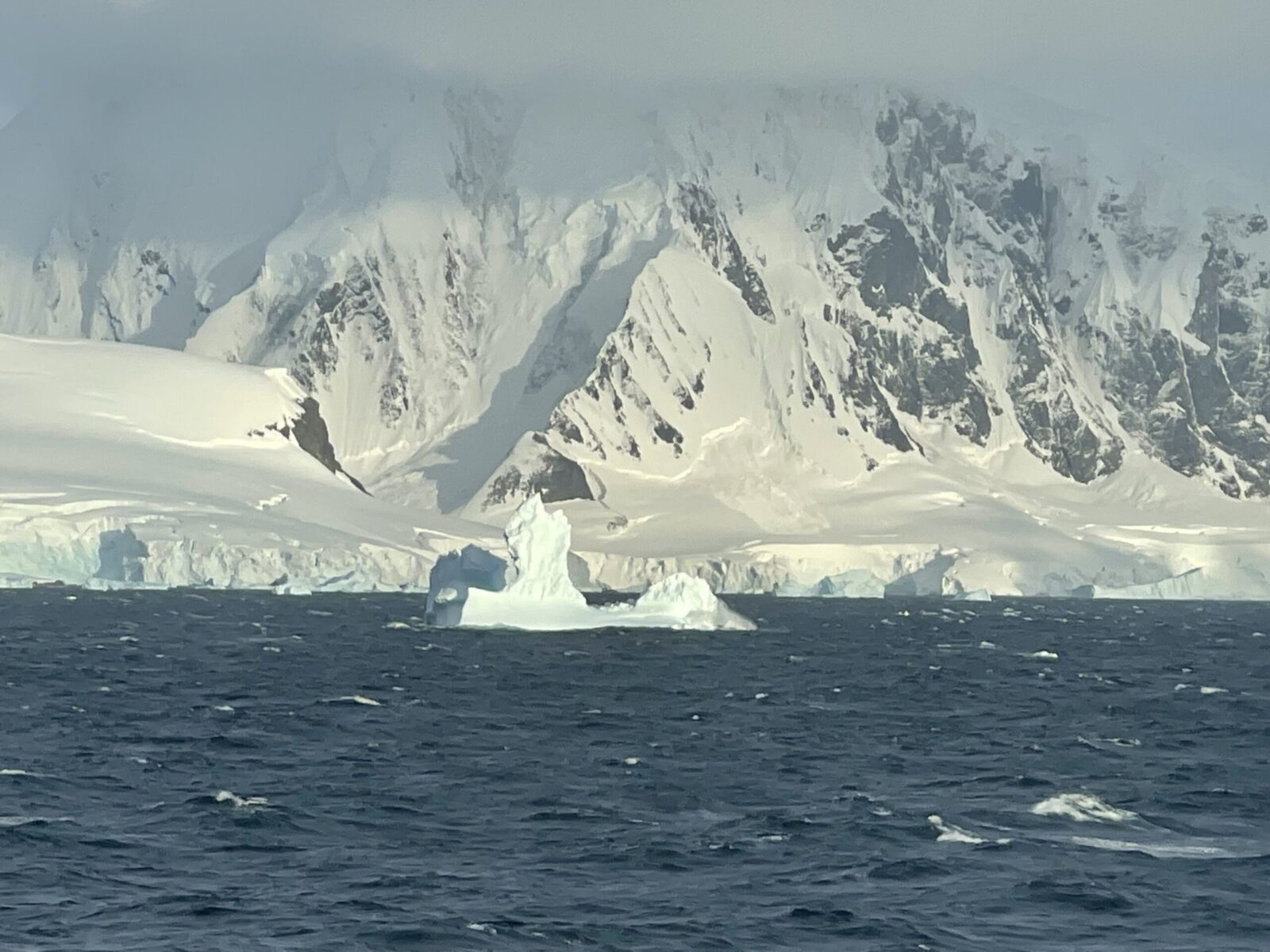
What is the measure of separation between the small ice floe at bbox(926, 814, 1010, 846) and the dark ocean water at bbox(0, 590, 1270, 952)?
0.14 metres

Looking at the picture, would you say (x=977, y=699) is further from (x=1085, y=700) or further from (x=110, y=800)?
(x=110, y=800)

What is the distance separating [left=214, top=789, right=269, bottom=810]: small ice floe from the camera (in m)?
54.1

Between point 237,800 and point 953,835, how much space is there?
18.1m

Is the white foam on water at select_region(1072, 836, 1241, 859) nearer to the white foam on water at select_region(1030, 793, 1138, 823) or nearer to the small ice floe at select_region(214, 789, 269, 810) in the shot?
the white foam on water at select_region(1030, 793, 1138, 823)

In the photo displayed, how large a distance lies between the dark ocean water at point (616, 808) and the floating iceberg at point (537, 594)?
3018 centimetres

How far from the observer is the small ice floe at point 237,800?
54.1 metres

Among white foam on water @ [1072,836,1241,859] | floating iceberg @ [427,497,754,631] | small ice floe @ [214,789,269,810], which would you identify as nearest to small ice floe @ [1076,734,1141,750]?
white foam on water @ [1072,836,1241,859]

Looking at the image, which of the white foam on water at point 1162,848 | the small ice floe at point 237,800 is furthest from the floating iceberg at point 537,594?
the white foam on water at point 1162,848

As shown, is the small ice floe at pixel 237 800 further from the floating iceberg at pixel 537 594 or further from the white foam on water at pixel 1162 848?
the floating iceberg at pixel 537 594

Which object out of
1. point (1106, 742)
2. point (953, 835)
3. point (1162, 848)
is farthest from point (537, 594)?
point (1162, 848)

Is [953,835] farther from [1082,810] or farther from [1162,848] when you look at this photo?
[1082,810]

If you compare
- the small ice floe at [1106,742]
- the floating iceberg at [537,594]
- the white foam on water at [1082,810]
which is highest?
the floating iceberg at [537,594]

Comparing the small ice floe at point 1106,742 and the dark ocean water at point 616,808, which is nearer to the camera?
the dark ocean water at point 616,808

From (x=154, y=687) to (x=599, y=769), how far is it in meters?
29.1
